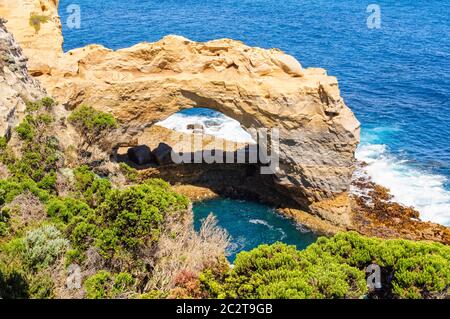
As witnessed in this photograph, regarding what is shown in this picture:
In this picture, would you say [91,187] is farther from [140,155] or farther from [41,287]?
[140,155]

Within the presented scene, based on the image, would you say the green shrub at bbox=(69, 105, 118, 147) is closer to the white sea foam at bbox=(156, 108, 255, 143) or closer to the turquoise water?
the turquoise water

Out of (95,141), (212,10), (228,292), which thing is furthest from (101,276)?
(212,10)

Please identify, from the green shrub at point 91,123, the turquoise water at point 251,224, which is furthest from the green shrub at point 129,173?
the turquoise water at point 251,224

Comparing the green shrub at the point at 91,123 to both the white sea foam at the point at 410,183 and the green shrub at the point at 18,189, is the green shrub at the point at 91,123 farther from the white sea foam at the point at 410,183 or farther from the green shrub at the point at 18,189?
the white sea foam at the point at 410,183

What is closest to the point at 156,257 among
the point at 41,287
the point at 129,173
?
the point at 41,287

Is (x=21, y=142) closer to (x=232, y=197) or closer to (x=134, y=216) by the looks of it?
(x=134, y=216)

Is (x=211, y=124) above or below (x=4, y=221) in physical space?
below
